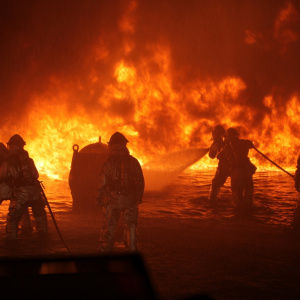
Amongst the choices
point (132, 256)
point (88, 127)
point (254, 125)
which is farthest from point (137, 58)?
point (132, 256)

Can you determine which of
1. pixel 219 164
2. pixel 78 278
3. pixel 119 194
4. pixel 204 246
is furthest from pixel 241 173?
pixel 78 278

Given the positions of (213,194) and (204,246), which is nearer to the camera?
(204,246)

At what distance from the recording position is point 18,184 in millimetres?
6332

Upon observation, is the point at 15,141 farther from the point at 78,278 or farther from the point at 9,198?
the point at 78,278

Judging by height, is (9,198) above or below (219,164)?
below

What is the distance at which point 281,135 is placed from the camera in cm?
2256

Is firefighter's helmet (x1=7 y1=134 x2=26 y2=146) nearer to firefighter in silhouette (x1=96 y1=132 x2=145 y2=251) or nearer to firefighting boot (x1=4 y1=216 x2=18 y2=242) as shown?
firefighting boot (x1=4 y1=216 x2=18 y2=242)

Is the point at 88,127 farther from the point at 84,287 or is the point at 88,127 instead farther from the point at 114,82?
the point at 84,287

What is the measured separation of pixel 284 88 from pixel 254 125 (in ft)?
10.2

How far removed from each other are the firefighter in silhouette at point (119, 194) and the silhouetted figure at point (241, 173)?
176 inches

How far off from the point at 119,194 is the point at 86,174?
4.09 metres

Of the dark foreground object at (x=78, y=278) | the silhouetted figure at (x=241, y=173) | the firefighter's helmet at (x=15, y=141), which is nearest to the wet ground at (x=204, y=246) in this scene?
the dark foreground object at (x=78, y=278)

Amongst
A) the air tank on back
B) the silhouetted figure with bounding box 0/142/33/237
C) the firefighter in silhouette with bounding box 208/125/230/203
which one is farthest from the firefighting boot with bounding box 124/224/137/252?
the firefighter in silhouette with bounding box 208/125/230/203

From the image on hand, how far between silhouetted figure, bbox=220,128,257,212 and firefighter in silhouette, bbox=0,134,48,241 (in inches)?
199
